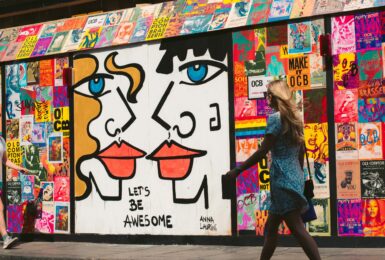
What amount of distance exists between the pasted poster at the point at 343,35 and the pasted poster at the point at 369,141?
0.94m

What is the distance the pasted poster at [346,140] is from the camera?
9617mm

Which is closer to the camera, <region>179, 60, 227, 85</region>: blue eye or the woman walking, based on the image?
the woman walking

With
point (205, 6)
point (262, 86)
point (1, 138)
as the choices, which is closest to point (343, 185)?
point (262, 86)

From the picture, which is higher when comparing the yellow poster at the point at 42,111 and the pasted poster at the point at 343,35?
the pasted poster at the point at 343,35

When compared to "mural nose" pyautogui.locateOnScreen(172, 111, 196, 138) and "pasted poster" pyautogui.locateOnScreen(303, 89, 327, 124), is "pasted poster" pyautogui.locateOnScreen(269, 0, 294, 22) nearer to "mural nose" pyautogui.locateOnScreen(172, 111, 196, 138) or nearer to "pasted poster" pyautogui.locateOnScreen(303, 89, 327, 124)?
"pasted poster" pyautogui.locateOnScreen(303, 89, 327, 124)

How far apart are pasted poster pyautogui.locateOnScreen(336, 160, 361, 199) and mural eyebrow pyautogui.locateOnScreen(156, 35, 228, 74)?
2.27m

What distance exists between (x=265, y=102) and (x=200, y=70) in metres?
1.13

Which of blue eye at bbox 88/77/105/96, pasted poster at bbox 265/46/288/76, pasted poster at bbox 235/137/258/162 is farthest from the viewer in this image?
blue eye at bbox 88/77/105/96

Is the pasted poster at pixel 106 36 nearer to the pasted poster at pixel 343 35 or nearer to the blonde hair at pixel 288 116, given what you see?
the pasted poster at pixel 343 35

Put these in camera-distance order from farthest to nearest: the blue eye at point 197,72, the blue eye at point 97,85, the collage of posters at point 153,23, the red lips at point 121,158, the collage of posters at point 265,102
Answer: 1. the blue eye at point 97,85
2. the red lips at point 121,158
3. the blue eye at point 197,72
4. the collage of posters at point 153,23
5. the collage of posters at point 265,102

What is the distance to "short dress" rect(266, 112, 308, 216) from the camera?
741cm

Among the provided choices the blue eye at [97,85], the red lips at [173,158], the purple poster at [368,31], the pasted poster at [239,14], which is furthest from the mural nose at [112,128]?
the purple poster at [368,31]

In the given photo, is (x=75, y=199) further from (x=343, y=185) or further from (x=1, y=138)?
(x=343, y=185)

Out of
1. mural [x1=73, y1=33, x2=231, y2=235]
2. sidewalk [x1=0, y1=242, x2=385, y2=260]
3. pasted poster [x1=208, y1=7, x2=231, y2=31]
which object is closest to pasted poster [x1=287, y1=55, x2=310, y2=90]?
mural [x1=73, y1=33, x2=231, y2=235]
